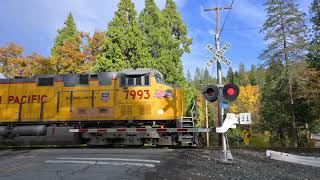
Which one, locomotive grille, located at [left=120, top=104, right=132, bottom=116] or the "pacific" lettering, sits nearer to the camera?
locomotive grille, located at [left=120, top=104, right=132, bottom=116]

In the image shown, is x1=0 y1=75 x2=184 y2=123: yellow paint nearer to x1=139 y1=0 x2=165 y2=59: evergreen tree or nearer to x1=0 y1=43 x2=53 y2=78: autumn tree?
x1=139 y1=0 x2=165 y2=59: evergreen tree

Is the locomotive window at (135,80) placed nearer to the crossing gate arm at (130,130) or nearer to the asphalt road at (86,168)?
the crossing gate arm at (130,130)

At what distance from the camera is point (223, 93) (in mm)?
11328

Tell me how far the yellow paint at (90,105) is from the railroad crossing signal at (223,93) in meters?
5.27

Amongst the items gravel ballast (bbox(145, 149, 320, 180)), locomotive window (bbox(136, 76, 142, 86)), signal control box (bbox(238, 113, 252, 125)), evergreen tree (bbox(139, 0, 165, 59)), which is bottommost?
gravel ballast (bbox(145, 149, 320, 180))

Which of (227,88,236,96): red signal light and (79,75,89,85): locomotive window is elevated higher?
(79,75,89,85): locomotive window

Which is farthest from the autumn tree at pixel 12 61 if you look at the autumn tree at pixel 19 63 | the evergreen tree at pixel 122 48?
the evergreen tree at pixel 122 48

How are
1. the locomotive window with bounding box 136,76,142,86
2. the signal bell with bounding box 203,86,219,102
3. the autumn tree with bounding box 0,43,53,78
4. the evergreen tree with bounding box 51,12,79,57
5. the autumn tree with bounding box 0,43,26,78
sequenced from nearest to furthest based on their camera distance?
the signal bell with bounding box 203,86,219,102 → the locomotive window with bounding box 136,76,142,86 → the autumn tree with bounding box 0,43,53,78 → the autumn tree with bounding box 0,43,26,78 → the evergreen tree with bounding box 51,12,79,57

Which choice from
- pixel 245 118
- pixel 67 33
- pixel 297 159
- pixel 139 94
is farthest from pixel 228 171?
pixel 67 33

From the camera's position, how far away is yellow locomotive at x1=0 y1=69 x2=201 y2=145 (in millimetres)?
16406

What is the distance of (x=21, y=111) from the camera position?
58.1ft

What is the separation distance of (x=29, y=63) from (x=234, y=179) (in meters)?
41.4

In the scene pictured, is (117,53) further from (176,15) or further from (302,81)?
(302,81)

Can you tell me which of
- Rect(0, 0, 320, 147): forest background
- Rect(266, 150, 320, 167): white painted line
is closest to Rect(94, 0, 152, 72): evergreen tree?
Rect(0, 0, 320, 147): forest background
